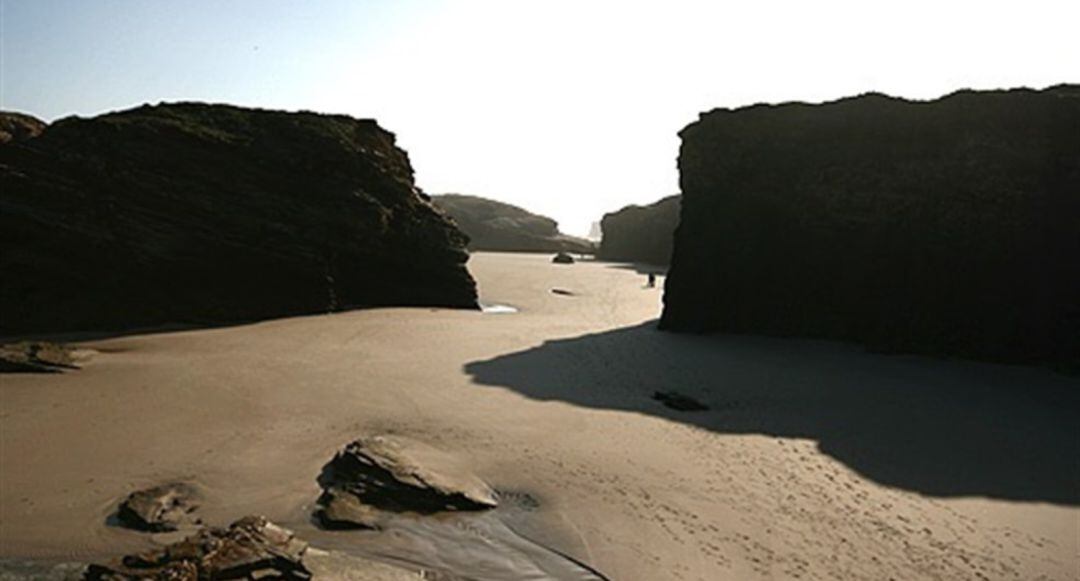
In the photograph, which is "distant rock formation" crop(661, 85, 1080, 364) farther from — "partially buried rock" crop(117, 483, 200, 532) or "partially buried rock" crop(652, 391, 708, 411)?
"partially buried rock" crop(117, 483, 200, 532)

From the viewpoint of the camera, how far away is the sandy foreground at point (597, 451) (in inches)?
332

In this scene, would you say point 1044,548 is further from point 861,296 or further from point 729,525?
point 861,296

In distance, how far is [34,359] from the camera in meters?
15.7

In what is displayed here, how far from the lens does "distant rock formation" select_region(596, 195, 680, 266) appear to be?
273 ft

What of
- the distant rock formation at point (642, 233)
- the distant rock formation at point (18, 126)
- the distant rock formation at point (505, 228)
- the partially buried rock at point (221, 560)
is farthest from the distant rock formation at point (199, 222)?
the distant rock formation at point (505, 228)

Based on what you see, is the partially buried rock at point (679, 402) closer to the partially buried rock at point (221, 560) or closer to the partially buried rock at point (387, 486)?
the partially buried rock at point (387, 486)

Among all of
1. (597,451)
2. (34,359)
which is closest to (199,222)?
(34,359)

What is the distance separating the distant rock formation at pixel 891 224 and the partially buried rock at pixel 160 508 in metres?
19.2

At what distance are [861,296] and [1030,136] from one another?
21.9 feet

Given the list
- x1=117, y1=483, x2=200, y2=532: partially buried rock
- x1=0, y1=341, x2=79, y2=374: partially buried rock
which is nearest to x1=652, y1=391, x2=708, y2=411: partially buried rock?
x1=117, y1=483, x2=200, y2=532: partially buried rock

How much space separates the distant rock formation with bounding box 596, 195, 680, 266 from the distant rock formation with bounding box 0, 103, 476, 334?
2191 inches

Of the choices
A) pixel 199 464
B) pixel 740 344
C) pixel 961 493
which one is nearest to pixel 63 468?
pixel 199 464

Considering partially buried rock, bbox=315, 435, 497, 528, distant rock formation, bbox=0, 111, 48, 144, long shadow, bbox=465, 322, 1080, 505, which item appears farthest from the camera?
distant rock formation, bbox=0, 111, 48, 144

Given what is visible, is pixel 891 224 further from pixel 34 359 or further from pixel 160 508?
pixel 34 359
